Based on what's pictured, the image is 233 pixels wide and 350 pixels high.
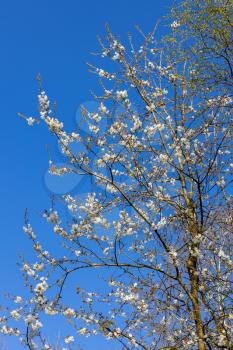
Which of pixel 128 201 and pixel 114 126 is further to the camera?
pixel 114 126

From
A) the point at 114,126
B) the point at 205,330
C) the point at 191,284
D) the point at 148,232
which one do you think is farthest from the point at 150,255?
the point at 114,126

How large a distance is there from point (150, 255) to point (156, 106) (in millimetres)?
1924

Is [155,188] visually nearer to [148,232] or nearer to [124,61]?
[148,232]

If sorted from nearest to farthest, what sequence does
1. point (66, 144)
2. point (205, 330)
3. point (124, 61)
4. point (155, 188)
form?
point (205, 330) → point (66, 144) → point (155, 188) → point (124, 61)

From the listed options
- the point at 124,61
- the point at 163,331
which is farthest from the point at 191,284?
the point at 124,61

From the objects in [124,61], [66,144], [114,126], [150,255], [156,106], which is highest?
[124,61]

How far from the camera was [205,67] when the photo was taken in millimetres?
7293

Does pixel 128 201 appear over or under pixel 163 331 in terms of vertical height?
over

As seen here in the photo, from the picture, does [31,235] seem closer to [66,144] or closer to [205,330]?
[66,144]

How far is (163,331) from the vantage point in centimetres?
622

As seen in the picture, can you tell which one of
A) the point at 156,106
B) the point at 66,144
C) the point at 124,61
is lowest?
the point at 66,144

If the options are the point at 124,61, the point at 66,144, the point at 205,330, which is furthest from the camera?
the point at 124,61

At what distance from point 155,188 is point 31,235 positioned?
1.66 metres

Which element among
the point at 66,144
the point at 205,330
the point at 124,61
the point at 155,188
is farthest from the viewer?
the point at 124,61
